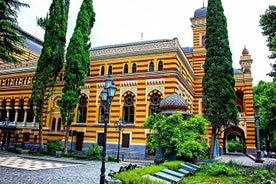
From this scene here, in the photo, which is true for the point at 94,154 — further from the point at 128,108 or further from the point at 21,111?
the point at 21,111

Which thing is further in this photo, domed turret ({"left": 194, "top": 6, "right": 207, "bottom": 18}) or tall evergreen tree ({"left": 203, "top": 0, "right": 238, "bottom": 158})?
domed turret ({"left": 194, "top": 6, "right": 207, "bottom": 18})

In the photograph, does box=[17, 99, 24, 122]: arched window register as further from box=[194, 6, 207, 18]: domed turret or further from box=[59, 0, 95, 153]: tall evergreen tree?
box=[194, 6, 207, 18]: domed turret

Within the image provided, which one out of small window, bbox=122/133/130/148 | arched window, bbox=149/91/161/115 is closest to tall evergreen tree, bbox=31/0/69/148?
small window, bbox=122/133/130/148

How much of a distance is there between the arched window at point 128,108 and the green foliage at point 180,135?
1002 cm

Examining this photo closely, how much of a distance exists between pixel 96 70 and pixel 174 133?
16227mm

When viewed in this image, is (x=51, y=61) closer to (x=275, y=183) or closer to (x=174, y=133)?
(x=174, y=133)

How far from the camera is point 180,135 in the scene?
1488 centimetres

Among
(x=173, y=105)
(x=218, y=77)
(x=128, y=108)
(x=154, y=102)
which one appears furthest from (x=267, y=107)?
(x=173, y=105)

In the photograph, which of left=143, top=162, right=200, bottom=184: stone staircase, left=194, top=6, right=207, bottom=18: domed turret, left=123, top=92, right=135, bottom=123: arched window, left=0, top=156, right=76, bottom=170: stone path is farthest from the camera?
left=194, top=6, right=207, bottom=18: domed turret

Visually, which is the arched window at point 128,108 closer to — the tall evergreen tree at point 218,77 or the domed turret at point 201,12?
the tall evergreen tree at point 218,77

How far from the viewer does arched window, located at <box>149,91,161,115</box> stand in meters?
24.8

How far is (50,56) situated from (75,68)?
3242 mm

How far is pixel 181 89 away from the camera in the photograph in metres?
27.0

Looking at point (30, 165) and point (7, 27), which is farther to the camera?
point (30, 165)
